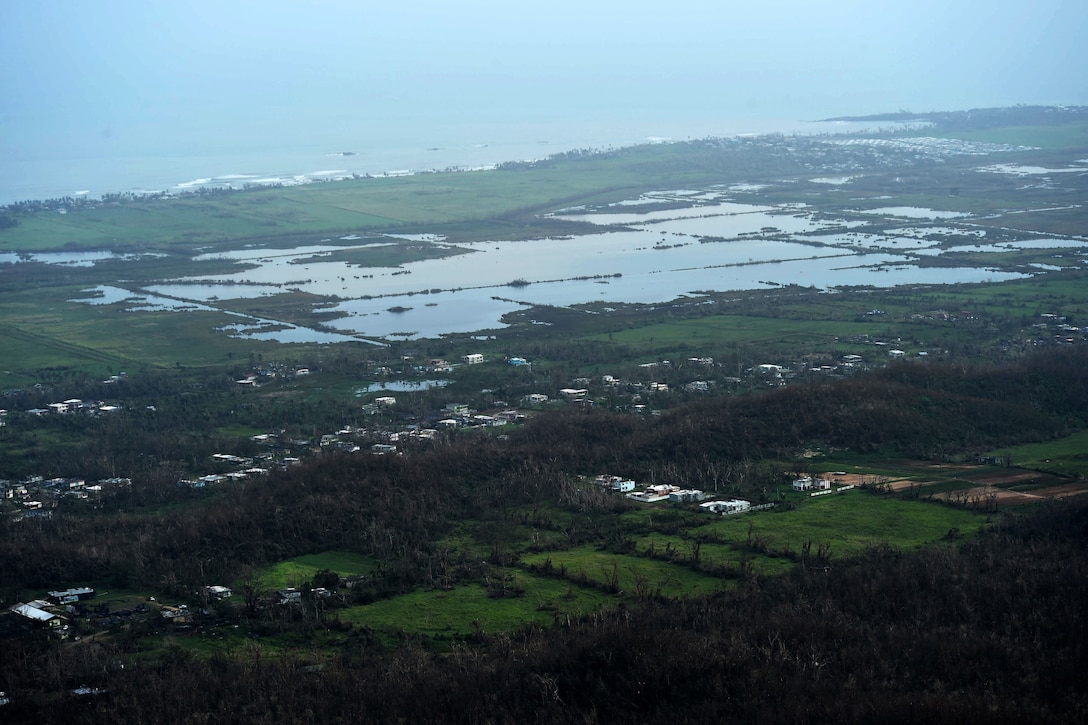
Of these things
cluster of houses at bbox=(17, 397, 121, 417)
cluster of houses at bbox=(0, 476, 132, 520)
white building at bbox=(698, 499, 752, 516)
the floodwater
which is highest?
the floodwater

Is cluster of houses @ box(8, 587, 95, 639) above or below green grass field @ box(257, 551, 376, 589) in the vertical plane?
above

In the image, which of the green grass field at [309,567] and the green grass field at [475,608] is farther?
the green grass field at [309,567]

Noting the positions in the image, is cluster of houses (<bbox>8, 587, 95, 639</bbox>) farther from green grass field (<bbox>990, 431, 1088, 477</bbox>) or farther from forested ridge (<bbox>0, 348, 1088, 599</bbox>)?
green grass field (<bbox>990, 431, 1088, 477</bbox>)

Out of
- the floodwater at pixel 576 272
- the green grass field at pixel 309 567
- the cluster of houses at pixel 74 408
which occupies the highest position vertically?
the floodwater at pixel 576 272

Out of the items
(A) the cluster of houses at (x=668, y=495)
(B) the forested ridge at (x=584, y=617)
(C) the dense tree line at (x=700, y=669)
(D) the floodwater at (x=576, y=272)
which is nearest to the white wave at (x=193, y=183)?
(D) the floodwater at (x=576, y=272)

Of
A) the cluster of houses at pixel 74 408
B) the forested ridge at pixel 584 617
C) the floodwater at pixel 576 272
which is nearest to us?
the forested ridge at pixel 584 617

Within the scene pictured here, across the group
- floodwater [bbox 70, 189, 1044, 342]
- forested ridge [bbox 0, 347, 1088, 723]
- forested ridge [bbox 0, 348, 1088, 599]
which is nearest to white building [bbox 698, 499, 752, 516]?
forested ridge [bbox 0, 348, 1088, 599]

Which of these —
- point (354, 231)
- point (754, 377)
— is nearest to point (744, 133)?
point (354, 231)

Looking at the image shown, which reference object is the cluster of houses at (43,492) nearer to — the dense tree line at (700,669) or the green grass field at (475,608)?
the dense tree line at (700,669)

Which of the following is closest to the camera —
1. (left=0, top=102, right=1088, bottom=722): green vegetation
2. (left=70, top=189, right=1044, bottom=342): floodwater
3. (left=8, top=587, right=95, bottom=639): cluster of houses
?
(left=0, top=102, right=1088, bottom=722): green vegetation

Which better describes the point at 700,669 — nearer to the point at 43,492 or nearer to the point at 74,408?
the point at 43,492

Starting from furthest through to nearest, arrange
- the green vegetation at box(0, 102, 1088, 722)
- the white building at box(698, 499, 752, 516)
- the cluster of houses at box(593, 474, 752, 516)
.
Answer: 1. the cluster of houses at box(593, 474, 752, 516)
2. the white building at box(698, 499, 752, 516)
3. the green vegetation at box(0, 102, 1088, 722)

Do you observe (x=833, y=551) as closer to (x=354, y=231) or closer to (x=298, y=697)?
(x=298, y=697)
